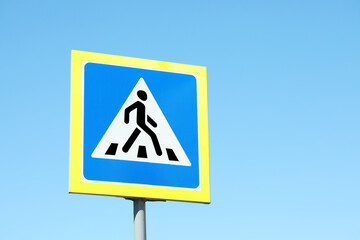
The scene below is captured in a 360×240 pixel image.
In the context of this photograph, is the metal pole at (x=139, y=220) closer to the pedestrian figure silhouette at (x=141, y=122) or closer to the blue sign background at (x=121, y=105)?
the blue sign background at (x=121, y=105)

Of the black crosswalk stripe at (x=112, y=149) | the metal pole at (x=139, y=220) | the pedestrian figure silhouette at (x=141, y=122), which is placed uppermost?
the pedestrian figure silhouette at (x=141, y=122)

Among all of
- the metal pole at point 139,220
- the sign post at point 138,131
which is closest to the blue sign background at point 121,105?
the sign post at point 138,131

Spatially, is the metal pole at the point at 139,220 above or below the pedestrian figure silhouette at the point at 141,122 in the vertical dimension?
below

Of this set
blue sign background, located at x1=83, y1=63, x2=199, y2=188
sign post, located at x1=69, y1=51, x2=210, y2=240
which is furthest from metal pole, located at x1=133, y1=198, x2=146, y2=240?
blue sign background, located at x1=83, y1=63, x2=199, y2=188

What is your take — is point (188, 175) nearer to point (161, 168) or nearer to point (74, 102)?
point (161, 168)

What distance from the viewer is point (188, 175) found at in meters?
3.96

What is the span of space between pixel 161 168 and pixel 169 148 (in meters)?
0.16

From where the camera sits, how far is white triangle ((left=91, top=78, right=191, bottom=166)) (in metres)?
3.79

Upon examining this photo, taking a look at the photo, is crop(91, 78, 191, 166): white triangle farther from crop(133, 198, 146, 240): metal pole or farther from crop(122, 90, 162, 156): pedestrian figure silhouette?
crop(133, 198, 146, 240): metal pole

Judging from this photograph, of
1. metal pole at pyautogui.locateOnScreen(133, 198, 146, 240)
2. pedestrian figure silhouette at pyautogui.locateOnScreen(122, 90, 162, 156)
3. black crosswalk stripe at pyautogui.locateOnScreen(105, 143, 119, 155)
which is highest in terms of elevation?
pedestrian figure silhouette at pyautogui.locateOnScreen(122, 90, 162, 156)

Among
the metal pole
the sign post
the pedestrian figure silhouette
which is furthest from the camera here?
the pedestrian figure silhouette

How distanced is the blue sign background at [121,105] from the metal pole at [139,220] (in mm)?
133

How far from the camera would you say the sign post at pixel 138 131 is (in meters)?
3.72

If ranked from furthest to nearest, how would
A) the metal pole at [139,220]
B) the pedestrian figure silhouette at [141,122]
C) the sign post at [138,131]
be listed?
the pedestrian figure silhouette at [141,122]
the sign post at [138,131]
the metal pole at [139,220]
